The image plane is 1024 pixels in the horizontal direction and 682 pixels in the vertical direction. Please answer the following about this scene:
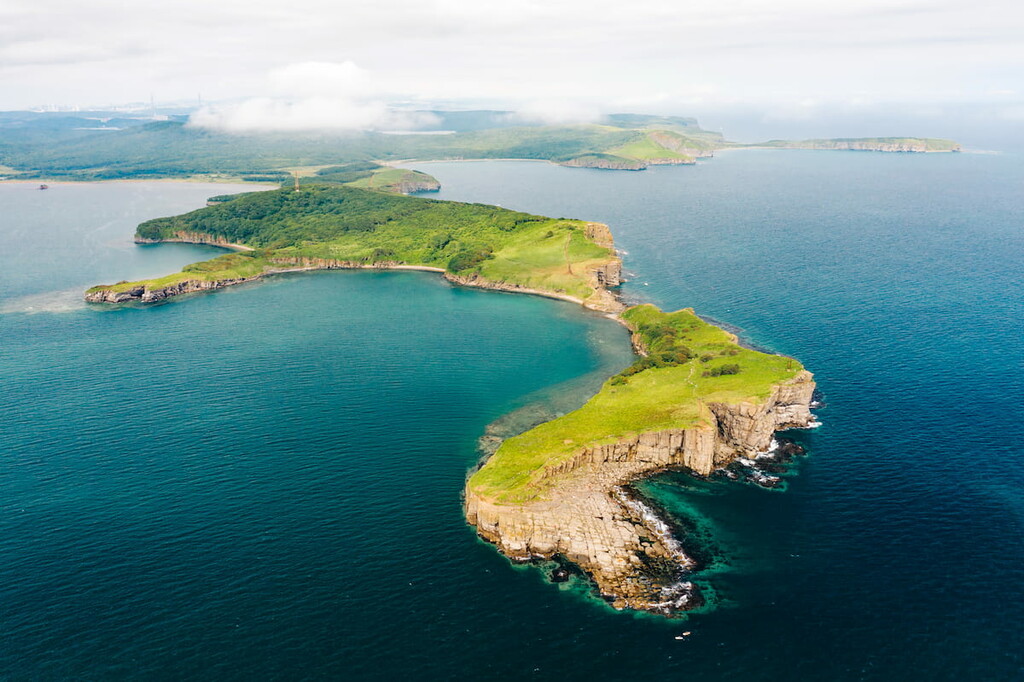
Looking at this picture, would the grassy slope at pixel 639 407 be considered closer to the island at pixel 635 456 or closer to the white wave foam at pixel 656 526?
the island at pixel 635 456

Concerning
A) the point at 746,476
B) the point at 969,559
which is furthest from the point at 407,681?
the point at 969,559

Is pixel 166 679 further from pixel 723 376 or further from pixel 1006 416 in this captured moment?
pixel 1006 416

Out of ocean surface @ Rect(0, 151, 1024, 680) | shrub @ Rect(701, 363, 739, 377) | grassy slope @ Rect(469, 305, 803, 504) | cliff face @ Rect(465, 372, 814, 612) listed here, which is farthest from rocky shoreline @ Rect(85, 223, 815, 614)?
shrub @ Rect(701, 363, 739, 377)

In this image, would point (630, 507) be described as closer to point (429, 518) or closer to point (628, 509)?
point (628, 509)

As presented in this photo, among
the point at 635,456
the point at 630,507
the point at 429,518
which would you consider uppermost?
the point at 635,456

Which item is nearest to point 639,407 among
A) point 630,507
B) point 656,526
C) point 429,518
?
point 630,507

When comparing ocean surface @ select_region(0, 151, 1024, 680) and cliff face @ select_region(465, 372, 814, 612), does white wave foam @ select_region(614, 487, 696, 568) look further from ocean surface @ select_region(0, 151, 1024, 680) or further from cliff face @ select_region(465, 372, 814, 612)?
ocean surface @ select_region(0, 151, 1024, 680)
